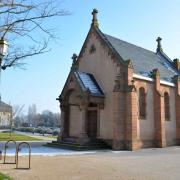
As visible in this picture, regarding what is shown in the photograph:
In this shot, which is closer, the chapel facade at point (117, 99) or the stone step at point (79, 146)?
the stone step at point (79, 146)

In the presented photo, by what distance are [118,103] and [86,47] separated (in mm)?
8288

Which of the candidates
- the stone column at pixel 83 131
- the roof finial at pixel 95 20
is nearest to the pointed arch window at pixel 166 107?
the stone column at pixel 83 131

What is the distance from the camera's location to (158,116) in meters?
27.0

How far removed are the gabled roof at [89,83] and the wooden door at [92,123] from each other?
2.15 metres

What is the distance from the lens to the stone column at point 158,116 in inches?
1051

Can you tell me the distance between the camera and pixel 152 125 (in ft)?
88.9

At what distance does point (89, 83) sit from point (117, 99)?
363cm

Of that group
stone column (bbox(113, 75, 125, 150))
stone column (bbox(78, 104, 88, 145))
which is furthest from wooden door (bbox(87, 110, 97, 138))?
stone column (bbox(113, 75, 125, 150))

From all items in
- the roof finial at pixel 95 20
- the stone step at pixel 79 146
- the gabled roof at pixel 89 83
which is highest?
the roof finial at pixel 95 20

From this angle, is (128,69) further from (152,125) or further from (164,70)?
(164,70)

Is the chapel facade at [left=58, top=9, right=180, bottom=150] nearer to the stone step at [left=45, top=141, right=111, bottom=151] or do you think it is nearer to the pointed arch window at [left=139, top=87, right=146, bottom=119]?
the pointed arch window at [left=139, top=87, right=146, bottom=119]

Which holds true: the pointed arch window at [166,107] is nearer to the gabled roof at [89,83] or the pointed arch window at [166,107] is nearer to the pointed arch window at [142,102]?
the pointed arch window at [142,102]

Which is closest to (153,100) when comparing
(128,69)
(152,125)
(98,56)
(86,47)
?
(152,125)

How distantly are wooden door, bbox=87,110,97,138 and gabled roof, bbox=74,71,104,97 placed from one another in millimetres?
2147
